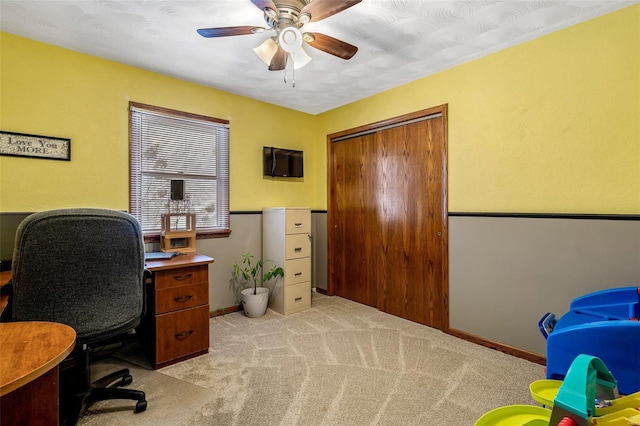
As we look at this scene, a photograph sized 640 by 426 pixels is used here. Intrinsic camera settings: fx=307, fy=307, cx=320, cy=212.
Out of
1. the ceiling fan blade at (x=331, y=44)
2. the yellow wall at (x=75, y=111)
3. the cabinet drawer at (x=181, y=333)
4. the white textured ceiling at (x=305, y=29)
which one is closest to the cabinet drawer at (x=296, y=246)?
the cabinet drawer at (x=181, y=333)

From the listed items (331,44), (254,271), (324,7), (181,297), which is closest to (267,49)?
(331,44)

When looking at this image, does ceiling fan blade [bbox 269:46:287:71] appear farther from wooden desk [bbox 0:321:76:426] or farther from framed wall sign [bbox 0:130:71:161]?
wooden desk [bbox 0:321:76:426]

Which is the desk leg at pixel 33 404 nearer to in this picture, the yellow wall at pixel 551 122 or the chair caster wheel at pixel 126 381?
the chair caster wheel at pixel 126 381

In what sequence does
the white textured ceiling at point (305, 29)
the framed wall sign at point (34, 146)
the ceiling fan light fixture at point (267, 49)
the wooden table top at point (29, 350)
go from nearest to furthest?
the wooden table top at point (29, 350) < the white textured ceiling at point (305, 29) < the ceiling fan light fixture at point (267, 49) < the framed wall sign at point (34, 146)

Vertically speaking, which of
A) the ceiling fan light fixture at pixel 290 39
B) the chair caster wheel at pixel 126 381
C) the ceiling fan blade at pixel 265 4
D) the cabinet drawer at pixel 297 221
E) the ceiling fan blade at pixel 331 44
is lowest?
the chair caster wheel at pixel 126 381

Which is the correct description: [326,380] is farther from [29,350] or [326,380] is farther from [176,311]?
[29,350]

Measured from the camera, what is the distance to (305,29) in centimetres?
220

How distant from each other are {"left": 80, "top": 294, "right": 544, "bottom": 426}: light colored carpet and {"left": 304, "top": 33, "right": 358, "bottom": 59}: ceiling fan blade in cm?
220

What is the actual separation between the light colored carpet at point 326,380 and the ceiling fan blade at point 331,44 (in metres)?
2.20

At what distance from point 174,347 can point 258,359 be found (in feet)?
2.05

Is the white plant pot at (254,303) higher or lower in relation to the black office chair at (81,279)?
lower

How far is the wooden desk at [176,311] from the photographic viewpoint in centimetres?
221

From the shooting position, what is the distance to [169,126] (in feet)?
9.84

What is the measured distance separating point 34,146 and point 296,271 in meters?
2.48
